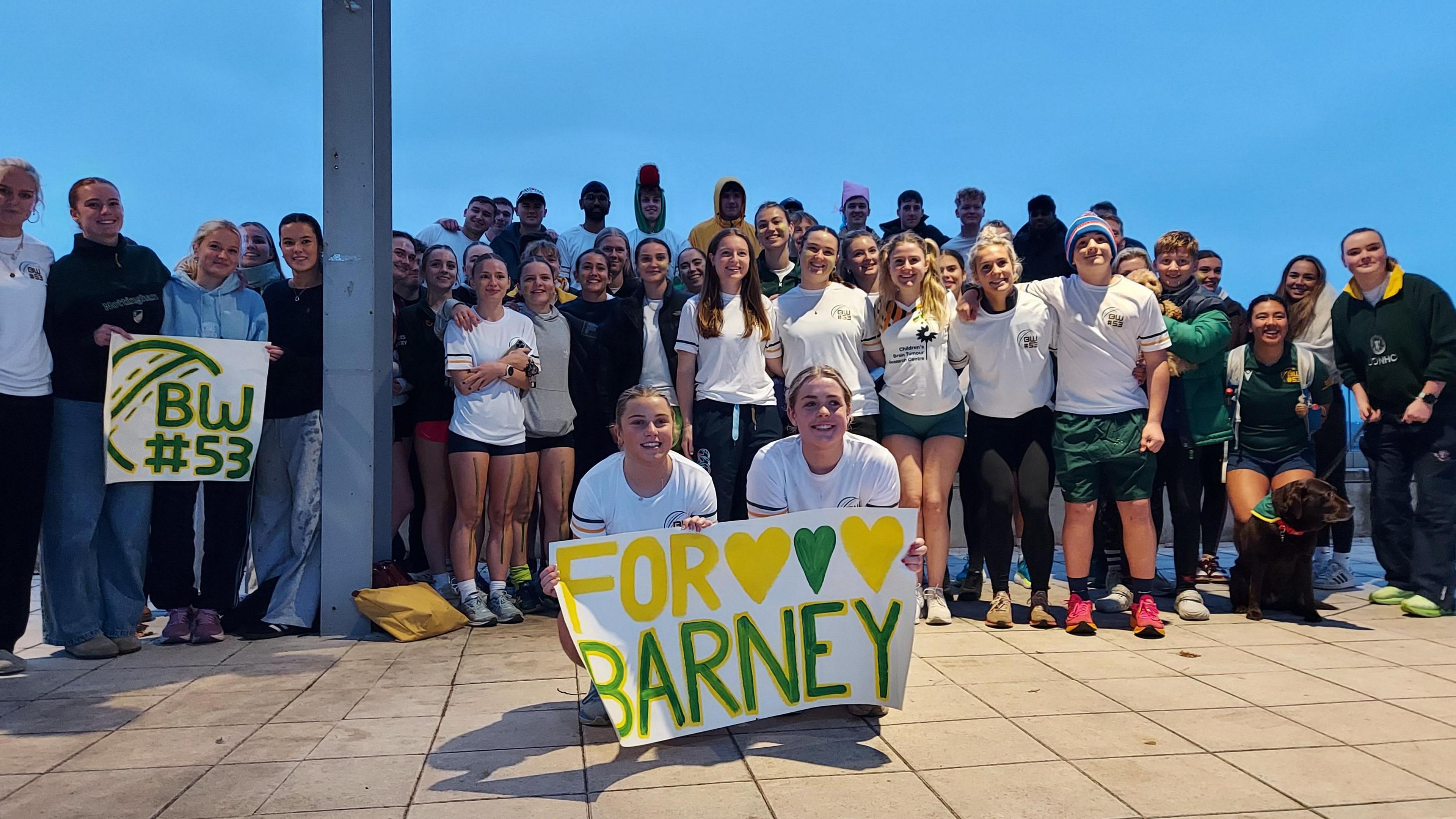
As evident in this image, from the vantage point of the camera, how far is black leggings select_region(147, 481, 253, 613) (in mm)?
5535

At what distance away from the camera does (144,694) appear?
4359 millimetres

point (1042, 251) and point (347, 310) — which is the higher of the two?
point (1042, 251)

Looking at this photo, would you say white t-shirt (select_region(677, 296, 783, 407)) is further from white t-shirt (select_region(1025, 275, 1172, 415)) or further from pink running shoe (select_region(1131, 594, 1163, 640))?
pink running shoe (select_region(1131, 594, 1163, 640))

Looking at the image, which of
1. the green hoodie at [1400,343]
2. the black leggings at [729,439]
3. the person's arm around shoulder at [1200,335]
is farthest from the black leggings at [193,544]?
the green hoodie at [1400,343]

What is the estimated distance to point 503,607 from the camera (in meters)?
5.87

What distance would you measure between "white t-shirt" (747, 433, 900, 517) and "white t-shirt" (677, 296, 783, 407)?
5.22ft

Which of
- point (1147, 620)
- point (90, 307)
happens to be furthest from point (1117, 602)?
point (90, 307)

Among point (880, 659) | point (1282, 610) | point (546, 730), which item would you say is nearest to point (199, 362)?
point (546, 730)

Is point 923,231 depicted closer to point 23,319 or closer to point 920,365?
point 920,365

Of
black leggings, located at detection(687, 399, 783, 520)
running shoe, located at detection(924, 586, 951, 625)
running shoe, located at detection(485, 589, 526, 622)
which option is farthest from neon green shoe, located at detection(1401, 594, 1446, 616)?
running shoe, located at detection(485, 589, 526, 622)

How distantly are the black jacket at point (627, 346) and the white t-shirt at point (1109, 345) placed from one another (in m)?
2.26

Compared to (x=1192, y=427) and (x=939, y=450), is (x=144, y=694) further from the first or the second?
(x=1192, y=427)

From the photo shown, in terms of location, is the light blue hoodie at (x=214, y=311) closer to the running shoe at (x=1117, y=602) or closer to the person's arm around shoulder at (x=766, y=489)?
the person's arm around shoulder at (x=766, y=489)

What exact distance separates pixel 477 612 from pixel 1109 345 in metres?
3.86
